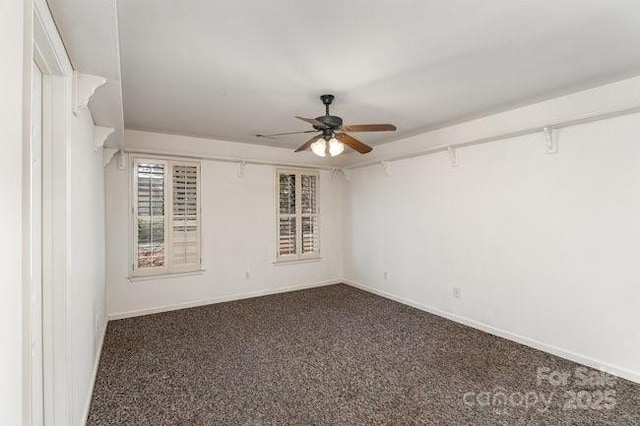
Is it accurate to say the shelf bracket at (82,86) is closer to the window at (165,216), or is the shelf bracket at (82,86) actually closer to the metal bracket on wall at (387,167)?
the window at (165,216)

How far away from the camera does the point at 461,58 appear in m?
2.27

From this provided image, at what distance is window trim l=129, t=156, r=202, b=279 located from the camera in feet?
13.2

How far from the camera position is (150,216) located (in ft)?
Result: 13.5

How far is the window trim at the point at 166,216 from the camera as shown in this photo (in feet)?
13.2

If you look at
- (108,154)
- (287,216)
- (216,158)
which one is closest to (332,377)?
(287,216)

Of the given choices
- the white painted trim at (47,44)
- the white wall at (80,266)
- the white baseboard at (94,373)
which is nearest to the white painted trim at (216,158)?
the white wall at (80,266)

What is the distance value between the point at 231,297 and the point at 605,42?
4701mm

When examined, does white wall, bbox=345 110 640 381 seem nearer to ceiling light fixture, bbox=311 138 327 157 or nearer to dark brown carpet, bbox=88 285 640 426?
dark brown carpet, bbox=88 285 640 426

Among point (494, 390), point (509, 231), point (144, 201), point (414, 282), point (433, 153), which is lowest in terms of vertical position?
point (494, 390)

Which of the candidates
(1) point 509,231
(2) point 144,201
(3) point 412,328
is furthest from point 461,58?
(2) point 144,201

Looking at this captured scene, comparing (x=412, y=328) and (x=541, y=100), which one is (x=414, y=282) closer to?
(x=412, y=328)
